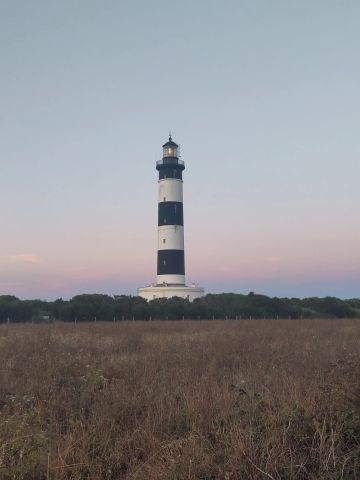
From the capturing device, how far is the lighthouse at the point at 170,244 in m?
42.3

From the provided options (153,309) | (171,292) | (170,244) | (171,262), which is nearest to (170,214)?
(170,244)

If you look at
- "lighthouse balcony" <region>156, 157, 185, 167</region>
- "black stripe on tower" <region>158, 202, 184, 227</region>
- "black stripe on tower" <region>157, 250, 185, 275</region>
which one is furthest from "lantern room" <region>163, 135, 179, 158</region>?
"black stripe on tower" <region>157, 250, 185, 275</region>

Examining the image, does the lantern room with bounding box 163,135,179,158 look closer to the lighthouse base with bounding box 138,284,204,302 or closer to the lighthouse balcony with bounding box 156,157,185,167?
the lighthouse balcony with bounding box 156,157,185,167

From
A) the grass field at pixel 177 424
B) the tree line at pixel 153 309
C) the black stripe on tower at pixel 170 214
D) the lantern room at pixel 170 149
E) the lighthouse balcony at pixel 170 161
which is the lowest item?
the grass field at pixel 177 424

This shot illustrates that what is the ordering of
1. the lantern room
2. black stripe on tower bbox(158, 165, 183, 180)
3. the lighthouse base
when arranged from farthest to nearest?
the lantern room
black stripe on tower bbox(158, 165, 183, 180)
the lighthouse base

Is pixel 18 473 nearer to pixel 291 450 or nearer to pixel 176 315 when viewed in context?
pixel 291 450

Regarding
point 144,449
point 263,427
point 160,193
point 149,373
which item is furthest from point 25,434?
point 160,193

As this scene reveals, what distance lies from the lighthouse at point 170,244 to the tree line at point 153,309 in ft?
10.2

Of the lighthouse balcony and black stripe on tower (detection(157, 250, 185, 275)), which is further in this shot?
the lighthouse balcony

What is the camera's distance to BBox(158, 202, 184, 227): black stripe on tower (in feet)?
143

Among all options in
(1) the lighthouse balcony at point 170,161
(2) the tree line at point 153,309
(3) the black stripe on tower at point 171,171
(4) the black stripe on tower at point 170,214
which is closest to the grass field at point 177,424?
(2) the tree line at point 153,309

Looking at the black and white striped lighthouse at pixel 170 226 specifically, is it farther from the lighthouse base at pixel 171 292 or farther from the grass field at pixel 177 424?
the grass field at pixel 177 424

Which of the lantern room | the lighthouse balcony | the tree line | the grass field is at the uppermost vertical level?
the lantern room

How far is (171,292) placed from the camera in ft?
137
